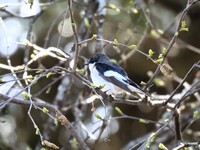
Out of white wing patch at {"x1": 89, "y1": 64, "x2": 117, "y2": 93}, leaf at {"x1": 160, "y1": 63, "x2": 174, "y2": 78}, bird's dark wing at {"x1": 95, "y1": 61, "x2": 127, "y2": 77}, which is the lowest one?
white wing patch at {"x1": 89, "y1": 64, "x2": 117, "y2": 93}

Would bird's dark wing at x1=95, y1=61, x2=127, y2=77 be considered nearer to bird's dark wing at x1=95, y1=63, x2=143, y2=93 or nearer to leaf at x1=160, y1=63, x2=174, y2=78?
bird's dark wing at x1=95, y1=63, x2=143, y2=93

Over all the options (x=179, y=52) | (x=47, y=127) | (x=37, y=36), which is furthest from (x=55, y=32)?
(x=47, y=127)

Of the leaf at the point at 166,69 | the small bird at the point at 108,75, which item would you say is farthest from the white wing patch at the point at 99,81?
the leaf at the point at 166,69

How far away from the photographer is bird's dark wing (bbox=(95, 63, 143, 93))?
2.34 meters

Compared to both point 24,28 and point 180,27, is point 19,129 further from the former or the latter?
point 180,27

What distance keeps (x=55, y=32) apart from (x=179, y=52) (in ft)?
3.88

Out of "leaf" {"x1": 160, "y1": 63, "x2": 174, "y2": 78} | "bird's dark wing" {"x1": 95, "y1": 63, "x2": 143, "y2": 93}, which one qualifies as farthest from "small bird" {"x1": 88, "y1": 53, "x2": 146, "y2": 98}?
"leaf" {"x1": 160, "y1": 63, "x2": 174, "y2": 78}

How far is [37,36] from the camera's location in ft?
14.6

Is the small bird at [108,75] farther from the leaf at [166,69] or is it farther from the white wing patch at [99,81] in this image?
the leaf at [166,69]

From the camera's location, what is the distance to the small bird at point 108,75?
249cm

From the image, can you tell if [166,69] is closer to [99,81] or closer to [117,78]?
[117,78]

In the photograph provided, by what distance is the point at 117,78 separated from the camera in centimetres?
253

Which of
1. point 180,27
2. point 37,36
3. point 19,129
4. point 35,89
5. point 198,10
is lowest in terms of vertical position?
point 19,129

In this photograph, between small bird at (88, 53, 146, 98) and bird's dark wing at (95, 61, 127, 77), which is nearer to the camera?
small bird at (88, 53, 146, 98)
